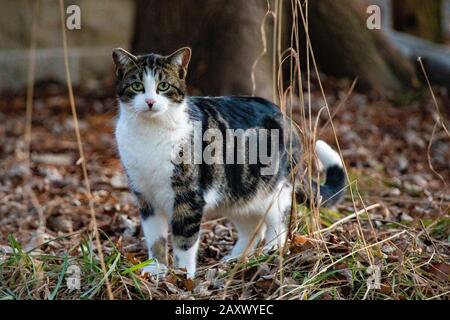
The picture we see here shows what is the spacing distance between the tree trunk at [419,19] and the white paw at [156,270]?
290 inches

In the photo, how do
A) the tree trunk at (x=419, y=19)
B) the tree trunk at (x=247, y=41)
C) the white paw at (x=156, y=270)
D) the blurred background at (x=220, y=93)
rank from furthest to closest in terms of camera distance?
the tree trunk at (x=419, y=19)
the tree trunk at (x=247, y=41)
the blurred background at (x=220, y=93)
the white paw at (x=156, y=270)

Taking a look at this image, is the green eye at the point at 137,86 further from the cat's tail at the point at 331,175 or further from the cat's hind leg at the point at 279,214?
the cat's tail at the point at 331,175

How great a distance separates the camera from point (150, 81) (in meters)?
3.73

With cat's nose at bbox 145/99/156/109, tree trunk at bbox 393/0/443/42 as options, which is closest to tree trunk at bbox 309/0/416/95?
tree trunk at bbox 393/0/443/42

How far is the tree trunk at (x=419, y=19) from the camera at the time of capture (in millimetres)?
10383

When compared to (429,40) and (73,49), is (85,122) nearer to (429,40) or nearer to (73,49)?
(73,49)

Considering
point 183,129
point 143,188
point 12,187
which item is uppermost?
point 183,129

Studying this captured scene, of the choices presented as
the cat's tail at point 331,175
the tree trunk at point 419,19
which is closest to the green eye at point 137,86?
the cat's tail at point 331,175

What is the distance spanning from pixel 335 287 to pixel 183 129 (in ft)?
3.43

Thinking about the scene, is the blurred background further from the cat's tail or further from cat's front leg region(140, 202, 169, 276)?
cat's front leg region(140, 202, 169, 276)

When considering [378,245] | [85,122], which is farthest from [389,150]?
[378,245]

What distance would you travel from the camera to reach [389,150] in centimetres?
676

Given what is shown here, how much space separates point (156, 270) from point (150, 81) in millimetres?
868

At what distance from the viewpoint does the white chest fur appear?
3.79 metres
